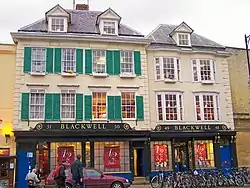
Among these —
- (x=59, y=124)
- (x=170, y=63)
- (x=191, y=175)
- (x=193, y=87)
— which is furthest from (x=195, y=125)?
(x=59, y=124)

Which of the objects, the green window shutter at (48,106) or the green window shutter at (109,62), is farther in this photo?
the green window shutter at (109,62)

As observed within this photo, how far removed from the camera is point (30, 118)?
20.8m

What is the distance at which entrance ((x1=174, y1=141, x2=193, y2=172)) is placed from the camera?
23594 millimetres

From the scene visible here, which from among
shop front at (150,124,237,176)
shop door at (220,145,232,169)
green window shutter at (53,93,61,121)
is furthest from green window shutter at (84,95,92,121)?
shop door at (220,145,232,169)

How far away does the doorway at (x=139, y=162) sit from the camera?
22.4 m

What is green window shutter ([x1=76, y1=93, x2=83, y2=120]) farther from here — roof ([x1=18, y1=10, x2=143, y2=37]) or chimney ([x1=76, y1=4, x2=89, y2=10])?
chimney ([x1=76, y1=4, x2=89, y2=10])

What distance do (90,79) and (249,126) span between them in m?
13.5

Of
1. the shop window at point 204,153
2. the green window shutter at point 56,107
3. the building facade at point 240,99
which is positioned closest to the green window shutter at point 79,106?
the green window shutter at point 56,107

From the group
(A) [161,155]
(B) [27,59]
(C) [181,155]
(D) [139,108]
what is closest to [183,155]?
(C) [181,155]

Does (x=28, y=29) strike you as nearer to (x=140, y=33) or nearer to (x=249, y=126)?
(x=140, y=33)

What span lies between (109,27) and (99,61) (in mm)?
2735

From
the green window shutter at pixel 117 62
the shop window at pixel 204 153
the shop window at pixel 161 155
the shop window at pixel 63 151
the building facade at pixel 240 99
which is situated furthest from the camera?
the building facade at pixel 240 99

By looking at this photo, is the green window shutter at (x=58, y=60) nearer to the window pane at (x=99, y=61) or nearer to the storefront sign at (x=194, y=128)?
the window pane at (x=99, y=61)

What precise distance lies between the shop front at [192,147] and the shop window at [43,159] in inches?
284
